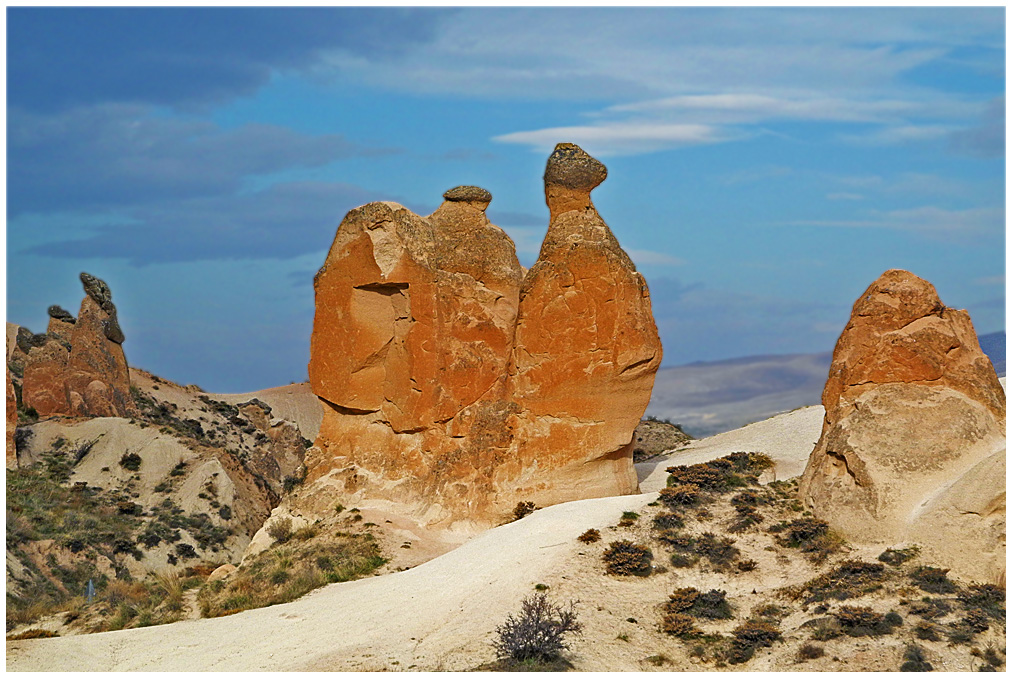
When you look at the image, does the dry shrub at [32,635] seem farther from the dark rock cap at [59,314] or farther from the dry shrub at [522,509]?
the dark rock cap at [59,314]

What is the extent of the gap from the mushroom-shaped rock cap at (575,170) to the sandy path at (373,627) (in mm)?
9555

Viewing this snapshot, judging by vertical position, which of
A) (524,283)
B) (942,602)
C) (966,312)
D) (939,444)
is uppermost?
(524,283)

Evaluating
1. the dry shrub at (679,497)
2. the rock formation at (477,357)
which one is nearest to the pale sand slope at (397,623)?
the dry shrub at (679,497)

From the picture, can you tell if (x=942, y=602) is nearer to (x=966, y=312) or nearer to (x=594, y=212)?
(x=966, y=312)

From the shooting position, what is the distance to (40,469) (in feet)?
156

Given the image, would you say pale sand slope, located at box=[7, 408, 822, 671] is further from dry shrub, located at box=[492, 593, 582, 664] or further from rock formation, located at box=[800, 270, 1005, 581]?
rock formation, located at box=[800, 270, 1005, 581]

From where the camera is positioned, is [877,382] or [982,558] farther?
[877,382]

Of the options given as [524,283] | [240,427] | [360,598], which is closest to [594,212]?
[524,283]

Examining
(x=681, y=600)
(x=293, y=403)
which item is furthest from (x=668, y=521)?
(x=293, y=403)

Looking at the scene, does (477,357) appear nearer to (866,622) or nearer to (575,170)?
(575,170)

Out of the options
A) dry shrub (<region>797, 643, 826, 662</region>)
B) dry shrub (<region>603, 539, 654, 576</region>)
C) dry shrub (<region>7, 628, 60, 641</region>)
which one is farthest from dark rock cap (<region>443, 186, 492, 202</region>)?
dry shrub (<region>797, 643, 826, 662</region>)

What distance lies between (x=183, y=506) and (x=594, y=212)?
69.6 ft

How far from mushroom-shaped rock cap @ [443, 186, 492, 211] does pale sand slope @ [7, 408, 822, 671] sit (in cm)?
1002

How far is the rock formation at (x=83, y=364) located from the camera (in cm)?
5609
